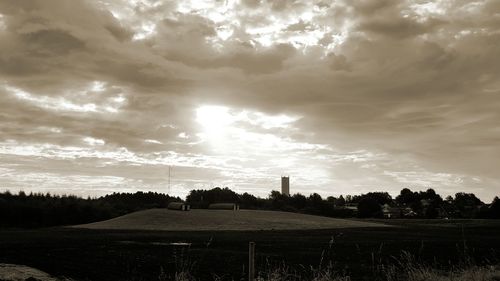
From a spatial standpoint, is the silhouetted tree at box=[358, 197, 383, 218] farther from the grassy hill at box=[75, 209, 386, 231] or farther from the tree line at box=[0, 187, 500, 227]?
the grassy hill at box=[75, 209, 386, 231]


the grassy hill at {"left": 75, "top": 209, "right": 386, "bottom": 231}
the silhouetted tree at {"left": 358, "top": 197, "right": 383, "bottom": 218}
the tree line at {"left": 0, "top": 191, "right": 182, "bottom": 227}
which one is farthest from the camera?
the silhouetted tree at {"left": 358, "top": 197, "right": 383, "bottom": 218}

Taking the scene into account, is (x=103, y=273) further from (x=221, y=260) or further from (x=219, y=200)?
(x=219, y=200)

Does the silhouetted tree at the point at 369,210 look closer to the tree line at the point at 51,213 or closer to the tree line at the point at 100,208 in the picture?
the tree line at the point at 100,208

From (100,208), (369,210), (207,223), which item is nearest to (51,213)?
(100,208)

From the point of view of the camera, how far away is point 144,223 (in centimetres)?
9581

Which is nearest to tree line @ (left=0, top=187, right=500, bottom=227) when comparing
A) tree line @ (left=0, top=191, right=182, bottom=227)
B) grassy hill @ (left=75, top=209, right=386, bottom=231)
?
tree line @ (left=0, top=191, right=182, bottom=227)

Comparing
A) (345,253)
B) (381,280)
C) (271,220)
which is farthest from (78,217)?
(381,280)

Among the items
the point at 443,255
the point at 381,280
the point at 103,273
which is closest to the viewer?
the point at 381,280

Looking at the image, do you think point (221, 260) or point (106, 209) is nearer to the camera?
point (221, 260)

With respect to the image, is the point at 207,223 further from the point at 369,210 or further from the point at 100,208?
the point at 369,210

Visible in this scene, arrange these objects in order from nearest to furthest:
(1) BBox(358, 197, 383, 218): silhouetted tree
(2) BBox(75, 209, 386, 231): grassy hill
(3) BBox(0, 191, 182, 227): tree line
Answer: (2) BBox(75, 209, 386, 231): grassy hill, (3) BBox(0, 191, 182, 227): tree line, (1) BBox(358, 197, 383, 218): silhouetted tree

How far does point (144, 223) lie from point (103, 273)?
7278 cm

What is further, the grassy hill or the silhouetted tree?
the silhouetted tree

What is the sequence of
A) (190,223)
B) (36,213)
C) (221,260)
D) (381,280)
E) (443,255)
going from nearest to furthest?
(381,280) → (221,260) → (443,255) → (190,223) → (36,213)
